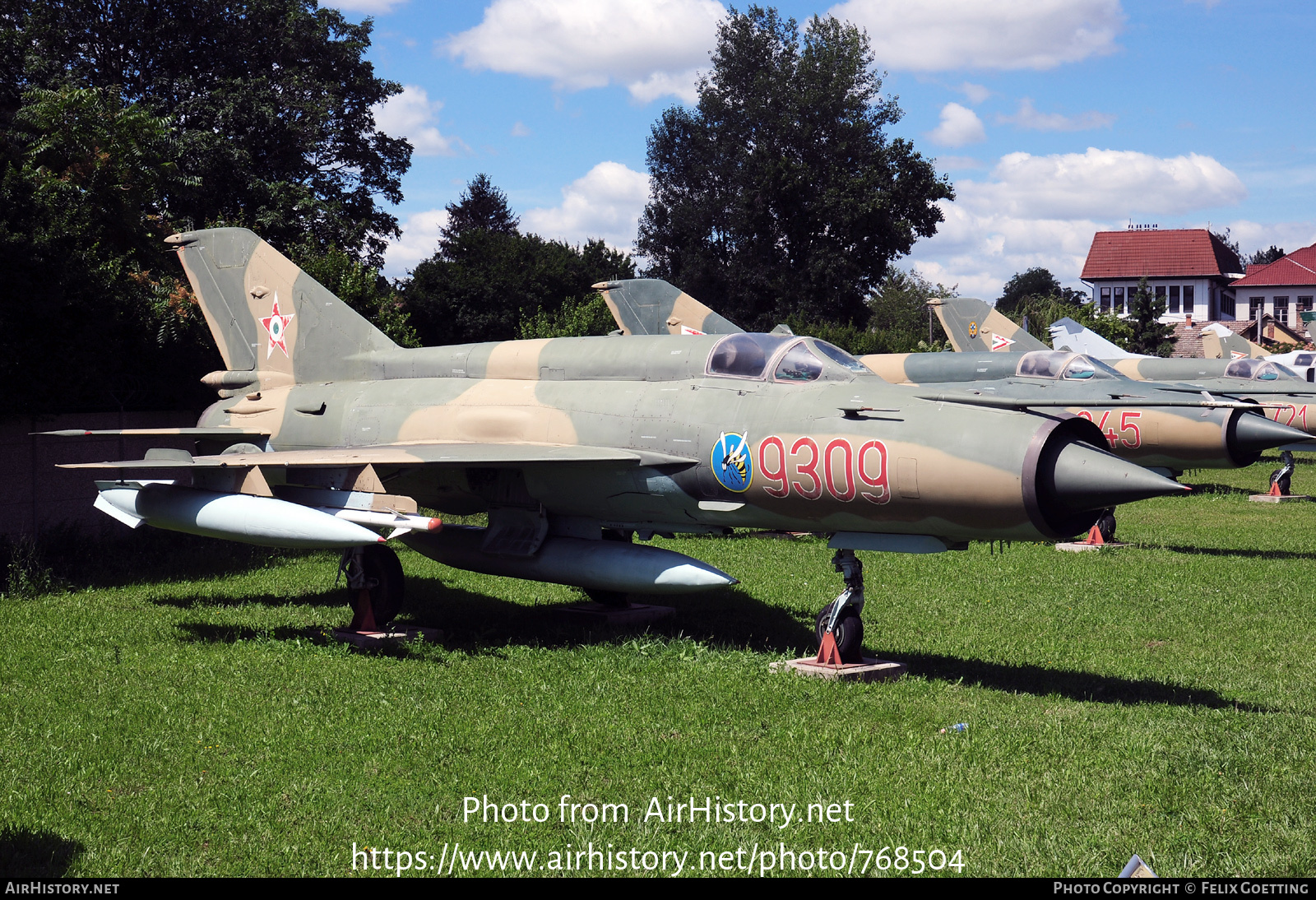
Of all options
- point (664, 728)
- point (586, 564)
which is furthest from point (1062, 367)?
point (664, 728)

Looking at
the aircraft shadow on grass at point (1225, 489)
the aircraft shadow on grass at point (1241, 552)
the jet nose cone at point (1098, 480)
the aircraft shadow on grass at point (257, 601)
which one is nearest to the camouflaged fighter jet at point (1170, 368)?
the aircraft shadow on grass at point (1225, 489)

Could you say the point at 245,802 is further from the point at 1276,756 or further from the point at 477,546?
the point at 1276,756

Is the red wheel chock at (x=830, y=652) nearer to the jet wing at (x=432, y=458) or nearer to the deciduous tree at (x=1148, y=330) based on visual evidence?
the jet wing at (x=432, y=458)

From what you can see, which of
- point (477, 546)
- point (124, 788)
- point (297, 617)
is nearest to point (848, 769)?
point (124, 788)

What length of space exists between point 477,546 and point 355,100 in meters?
33.8

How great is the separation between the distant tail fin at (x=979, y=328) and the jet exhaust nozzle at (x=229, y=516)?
18.0m

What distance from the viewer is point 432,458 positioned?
9.95 m

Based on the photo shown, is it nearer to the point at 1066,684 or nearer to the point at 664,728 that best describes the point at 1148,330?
the point at 1066,684

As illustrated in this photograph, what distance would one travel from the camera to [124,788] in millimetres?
6500

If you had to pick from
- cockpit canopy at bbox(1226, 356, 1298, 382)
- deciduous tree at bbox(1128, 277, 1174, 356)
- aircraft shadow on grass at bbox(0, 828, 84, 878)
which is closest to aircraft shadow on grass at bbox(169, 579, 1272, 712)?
aircraft shadow on grass at bbox(0, 828, 84, 878)

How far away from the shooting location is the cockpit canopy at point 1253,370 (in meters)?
25.1

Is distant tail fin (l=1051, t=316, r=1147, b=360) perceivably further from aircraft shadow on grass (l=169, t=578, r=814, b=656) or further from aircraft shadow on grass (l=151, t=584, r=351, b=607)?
aircraft shadow on grass (l=151, t=584, r=351, b=607)

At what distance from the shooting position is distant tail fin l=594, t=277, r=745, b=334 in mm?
18766

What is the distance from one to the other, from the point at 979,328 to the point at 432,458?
17806mm
